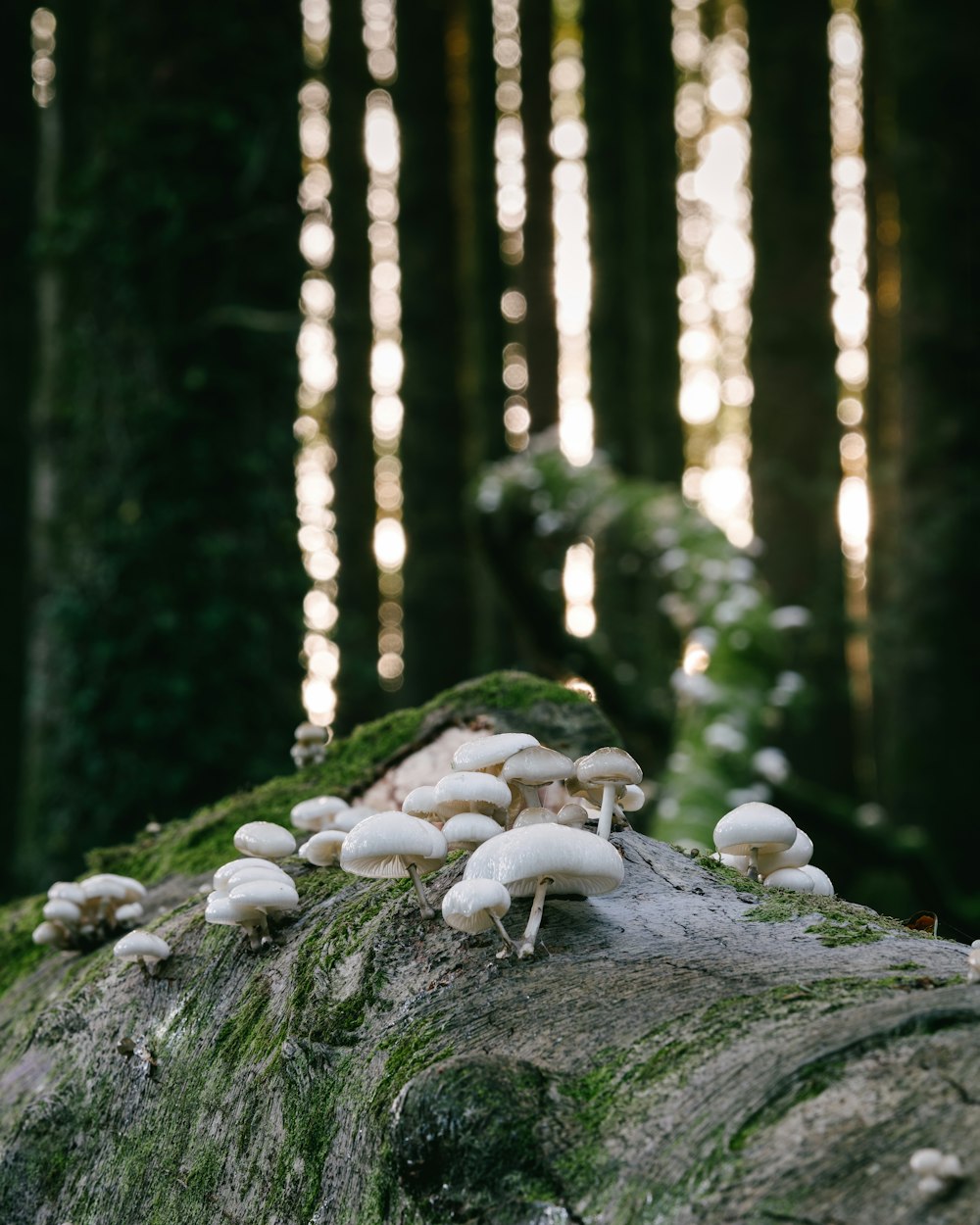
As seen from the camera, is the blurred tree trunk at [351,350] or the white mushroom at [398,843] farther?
the blurred tree trunk at [351,350]

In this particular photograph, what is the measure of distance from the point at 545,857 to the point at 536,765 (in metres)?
0.30

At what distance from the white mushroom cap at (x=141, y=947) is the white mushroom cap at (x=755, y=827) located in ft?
3.88

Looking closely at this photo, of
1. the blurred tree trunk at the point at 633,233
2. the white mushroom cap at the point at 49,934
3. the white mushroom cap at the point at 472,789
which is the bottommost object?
the white mushroom cap at the point at 49,934

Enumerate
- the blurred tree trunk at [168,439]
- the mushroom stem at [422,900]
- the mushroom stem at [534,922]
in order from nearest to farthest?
1. the mushroom stem at [534,922]
2. the mushroom stem at [422,900]
3. the blurred tree trunk at [168,439]

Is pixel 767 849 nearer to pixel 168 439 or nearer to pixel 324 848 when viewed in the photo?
pixel 324 848

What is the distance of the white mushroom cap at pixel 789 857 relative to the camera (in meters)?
2.18

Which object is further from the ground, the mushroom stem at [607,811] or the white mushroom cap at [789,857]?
the mushroom stem at [607,811]

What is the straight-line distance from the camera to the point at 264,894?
6.49ft

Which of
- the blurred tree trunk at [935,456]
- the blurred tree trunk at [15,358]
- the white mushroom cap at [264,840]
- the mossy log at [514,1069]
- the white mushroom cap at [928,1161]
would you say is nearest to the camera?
the white mushroom cap at [928,1161]

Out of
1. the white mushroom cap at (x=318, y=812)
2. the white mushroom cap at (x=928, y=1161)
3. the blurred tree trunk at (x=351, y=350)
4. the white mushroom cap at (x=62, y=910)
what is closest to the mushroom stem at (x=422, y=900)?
the white mushroom cap at (x=318, y=812)

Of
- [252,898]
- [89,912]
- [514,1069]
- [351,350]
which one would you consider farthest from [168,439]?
[351,350]

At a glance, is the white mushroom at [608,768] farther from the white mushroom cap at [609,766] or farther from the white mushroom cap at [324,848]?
the white mushroom cap at [324,848]

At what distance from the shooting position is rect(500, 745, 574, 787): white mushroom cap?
193 centimetres

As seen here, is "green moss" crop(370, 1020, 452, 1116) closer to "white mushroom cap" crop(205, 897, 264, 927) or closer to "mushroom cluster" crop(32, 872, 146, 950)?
"white mushroom cap" crop(205, 897, 264, 927)
